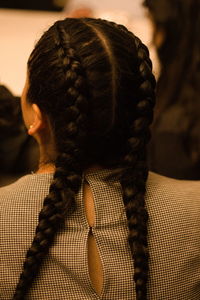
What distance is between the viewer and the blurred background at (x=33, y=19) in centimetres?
167

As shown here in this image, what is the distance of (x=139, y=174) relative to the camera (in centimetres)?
78

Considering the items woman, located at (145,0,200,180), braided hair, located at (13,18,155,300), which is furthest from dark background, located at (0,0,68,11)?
braided hair, located at (13,18,155,300)

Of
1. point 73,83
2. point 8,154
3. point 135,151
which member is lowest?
point 8,154

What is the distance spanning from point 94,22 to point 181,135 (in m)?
0.59

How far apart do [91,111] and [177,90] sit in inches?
28.2

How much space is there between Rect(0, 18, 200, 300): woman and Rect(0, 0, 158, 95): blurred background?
84 cm

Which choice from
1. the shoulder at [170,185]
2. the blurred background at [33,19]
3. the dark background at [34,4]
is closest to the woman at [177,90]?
the blurred background at [33,19]

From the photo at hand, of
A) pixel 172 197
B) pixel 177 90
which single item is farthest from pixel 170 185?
pixel 177 90

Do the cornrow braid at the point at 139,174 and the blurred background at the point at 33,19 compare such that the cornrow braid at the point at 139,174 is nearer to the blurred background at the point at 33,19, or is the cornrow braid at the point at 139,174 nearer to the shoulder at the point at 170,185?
the shoulder at the point at 170,185

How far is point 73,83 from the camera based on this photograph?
70cm

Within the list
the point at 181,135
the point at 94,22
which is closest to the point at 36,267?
the point at 94,22

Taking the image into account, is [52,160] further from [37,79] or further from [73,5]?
[73,5]

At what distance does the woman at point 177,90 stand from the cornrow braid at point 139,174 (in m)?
0.50

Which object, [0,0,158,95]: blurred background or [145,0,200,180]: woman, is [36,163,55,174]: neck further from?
[0,0,158,95]: blurred background
